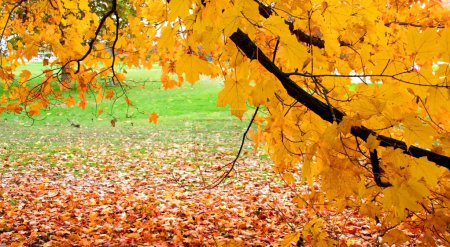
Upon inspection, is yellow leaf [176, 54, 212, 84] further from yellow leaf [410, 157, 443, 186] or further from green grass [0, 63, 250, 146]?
green grass [0, 63, 250, 146]

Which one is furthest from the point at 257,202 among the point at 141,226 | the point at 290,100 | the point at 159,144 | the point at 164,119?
the point at 164,119

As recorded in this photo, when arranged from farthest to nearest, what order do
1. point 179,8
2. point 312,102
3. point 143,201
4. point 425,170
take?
point 143,201 < point 312,102 < point 425,170 < point 179,8

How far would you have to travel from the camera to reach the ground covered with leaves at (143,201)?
15.6 feet

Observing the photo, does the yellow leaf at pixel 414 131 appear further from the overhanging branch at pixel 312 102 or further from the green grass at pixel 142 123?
the green grass at pixel 142 123

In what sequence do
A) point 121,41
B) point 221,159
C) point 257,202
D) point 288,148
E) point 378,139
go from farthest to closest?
point 221,159, point 257,202, point 121,41, point 288,148, point 378,139

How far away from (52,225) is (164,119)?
41.4 feet

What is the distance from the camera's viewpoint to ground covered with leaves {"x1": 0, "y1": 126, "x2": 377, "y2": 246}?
4.76m

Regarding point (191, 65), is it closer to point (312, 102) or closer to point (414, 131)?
point (312, 102)

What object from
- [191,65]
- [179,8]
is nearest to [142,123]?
[191,65]

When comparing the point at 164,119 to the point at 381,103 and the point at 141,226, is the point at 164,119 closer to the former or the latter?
the point at 141,226

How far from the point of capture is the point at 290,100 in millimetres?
1724

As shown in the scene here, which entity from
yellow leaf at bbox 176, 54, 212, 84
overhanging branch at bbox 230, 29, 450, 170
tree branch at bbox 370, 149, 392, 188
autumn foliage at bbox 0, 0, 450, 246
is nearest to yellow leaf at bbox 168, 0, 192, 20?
autumn foliage at bbox 0, 0, 450, 246

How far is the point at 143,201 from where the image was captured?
633 cm

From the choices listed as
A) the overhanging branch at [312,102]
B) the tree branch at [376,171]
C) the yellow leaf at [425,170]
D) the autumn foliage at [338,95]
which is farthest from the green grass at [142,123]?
the yellow leaf at [425,170]
